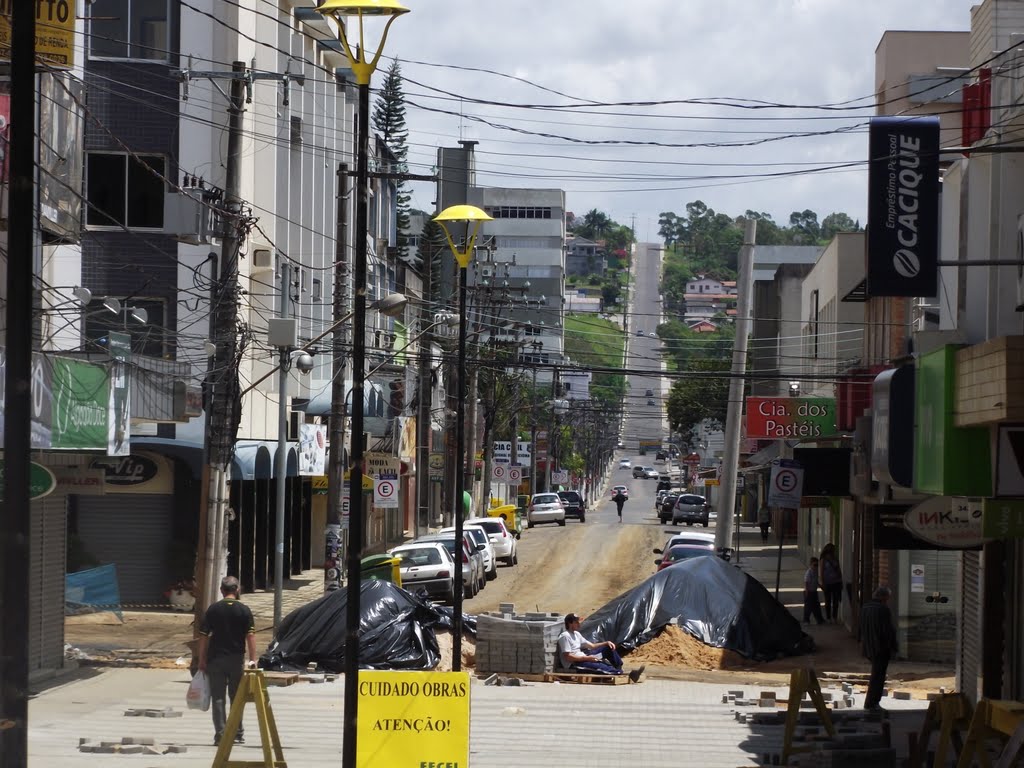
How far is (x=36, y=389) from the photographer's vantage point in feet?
57.5

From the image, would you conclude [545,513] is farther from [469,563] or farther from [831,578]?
[831,578]

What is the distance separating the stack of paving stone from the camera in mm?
23672

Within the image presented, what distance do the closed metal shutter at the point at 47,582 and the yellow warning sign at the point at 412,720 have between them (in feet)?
31.0

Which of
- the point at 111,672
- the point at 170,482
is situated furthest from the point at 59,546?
the point at 170,482

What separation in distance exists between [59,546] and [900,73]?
29.0 meters

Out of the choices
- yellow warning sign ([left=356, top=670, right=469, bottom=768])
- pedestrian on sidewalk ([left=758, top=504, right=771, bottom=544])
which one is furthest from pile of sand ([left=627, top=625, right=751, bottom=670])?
pedestrian on sidewalk ([left=758, top=504, right=771, bottom=544])

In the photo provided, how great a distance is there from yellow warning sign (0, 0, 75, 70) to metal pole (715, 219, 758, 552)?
23811mm

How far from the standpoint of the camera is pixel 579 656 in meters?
23.7

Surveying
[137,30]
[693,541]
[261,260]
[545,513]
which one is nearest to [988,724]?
[261,260]

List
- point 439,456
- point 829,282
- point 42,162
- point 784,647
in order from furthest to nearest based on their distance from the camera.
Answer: point 439,456 < point 829,282 < point 784,647 < point 42,162

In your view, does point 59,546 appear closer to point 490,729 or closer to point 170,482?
point 490,729

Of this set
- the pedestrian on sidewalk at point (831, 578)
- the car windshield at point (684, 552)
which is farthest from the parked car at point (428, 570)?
the pedestrian on sidewalk at point (831, 578)

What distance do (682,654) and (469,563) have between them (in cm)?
1105

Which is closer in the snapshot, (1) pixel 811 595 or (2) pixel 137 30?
(1) pixel 811 595
